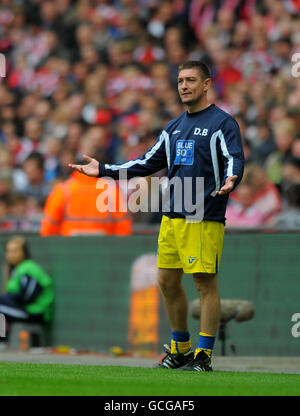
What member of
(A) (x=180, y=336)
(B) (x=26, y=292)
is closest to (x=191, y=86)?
(A) (x=180, y=336)

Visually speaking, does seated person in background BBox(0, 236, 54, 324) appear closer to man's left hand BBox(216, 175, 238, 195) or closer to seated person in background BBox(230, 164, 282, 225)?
seated person in background BBox(230, 164, 282, 225)

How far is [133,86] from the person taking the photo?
1639cm

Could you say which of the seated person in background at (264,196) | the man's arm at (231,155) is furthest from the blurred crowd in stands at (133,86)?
the man's arm at (231,155)

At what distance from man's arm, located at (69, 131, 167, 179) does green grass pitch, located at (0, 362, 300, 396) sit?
4.97 ft

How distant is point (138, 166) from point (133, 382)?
196 centimetres

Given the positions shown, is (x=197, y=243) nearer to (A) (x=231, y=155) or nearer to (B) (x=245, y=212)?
(A) (x=231, y=155)

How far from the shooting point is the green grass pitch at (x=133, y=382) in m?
6.46

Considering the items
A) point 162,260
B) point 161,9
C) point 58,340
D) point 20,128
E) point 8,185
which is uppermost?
point 161,9

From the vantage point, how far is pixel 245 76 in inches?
580

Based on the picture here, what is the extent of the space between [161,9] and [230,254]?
26.7 feet

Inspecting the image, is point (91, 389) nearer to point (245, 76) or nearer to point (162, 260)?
point (162, 260)

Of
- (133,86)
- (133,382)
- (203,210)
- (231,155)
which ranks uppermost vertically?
(133,86)

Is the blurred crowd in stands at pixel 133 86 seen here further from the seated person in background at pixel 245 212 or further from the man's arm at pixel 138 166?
the man's arm at pixel 138 166
